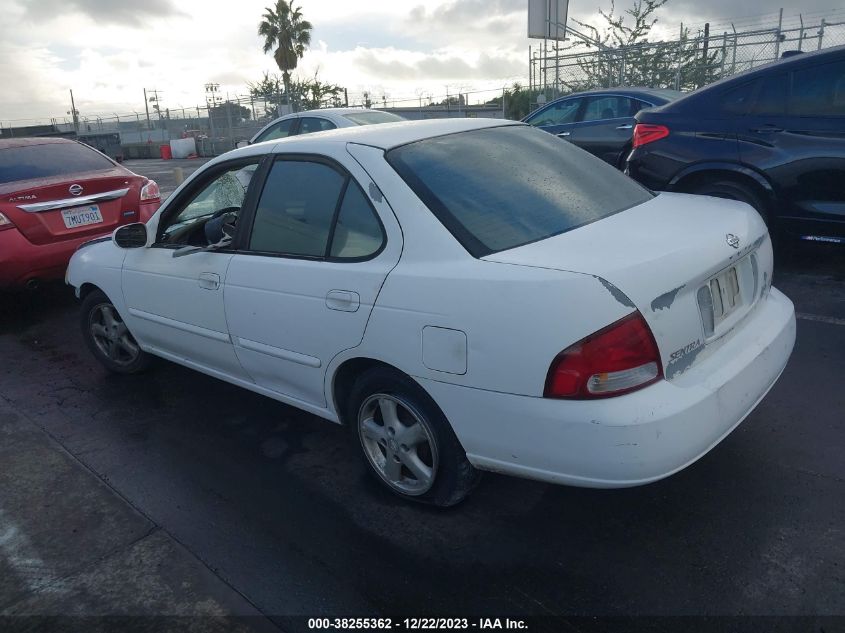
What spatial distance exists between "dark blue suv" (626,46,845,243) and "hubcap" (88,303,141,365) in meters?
4.50

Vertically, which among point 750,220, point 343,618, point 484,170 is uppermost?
point 484,170

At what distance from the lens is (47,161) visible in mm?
6781

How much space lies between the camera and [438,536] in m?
2.94

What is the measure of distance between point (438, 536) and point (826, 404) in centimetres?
225

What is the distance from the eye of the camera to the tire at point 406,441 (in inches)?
111

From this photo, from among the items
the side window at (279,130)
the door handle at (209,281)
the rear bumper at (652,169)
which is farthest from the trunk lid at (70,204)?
the rear bumper at (652,169)

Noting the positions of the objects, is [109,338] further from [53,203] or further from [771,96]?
[771,96]

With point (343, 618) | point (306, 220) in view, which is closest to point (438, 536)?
point (343, 618)

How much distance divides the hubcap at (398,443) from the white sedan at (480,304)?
0.01 m

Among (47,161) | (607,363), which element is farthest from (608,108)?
(607,363)

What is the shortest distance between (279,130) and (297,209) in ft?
26.5

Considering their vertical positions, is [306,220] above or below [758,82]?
below

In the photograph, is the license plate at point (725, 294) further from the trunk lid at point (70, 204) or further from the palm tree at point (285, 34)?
the palm tree at point (285, 34)

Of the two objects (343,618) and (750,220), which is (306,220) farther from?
(750,220)
